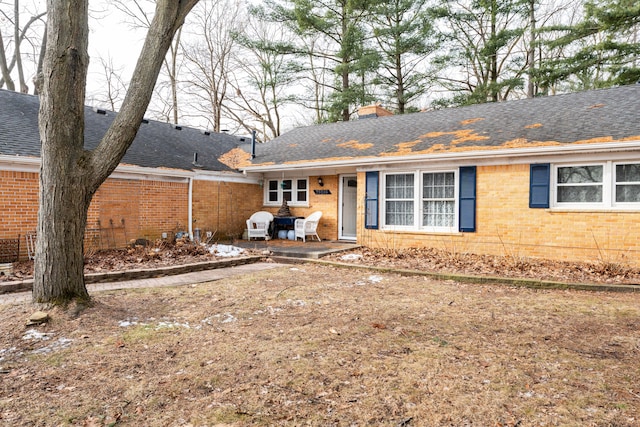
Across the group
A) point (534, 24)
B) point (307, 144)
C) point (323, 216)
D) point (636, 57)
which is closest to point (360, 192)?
point (323, 216)

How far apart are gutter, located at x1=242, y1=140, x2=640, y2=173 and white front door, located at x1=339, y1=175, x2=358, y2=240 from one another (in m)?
1.11

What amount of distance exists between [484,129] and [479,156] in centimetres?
182

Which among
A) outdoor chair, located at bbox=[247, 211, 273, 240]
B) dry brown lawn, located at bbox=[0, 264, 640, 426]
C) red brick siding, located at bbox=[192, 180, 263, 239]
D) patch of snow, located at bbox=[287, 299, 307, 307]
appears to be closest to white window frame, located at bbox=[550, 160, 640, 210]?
dry brown lawn, located at bbox=[0, 264, 640, 426]

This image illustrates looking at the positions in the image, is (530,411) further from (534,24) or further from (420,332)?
(534,24)

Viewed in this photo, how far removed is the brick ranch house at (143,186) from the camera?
8234 mm

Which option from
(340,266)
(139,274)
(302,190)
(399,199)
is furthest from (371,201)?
(139,274)

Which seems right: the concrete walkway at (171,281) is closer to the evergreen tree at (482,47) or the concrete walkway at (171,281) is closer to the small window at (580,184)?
the small window at (580,184)

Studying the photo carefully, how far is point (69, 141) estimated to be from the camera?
4516 mm

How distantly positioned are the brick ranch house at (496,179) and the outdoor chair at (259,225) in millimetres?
1160

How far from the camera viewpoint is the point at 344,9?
749 inches

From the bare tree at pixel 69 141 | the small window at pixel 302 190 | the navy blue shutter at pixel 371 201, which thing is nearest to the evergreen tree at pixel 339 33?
Result: the small window at pixel 302 190

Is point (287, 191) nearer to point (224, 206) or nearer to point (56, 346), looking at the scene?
point (224, 206)

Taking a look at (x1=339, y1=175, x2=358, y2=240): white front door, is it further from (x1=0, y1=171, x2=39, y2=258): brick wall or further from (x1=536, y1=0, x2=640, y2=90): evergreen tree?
(x1=536, y1=0, x2=640, y2=90): evergreen tree

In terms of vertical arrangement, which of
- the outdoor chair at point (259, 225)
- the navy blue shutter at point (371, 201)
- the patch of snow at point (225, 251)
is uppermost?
the navy blue shutter at point (371, 201)
